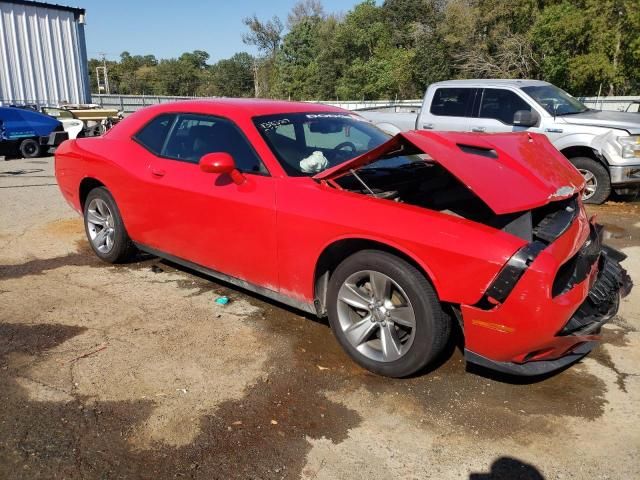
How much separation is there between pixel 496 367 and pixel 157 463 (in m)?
1.76

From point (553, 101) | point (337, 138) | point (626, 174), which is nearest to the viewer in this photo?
point (337, 138)

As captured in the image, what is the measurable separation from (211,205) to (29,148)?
12678mm

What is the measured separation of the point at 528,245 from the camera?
105 inches

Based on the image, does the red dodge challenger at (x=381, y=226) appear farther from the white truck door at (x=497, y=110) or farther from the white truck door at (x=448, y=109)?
the white truck door at (x=448, y=109)


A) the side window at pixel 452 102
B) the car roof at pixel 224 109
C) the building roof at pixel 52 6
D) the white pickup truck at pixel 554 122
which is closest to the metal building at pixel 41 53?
the building roof at pixel 52 6

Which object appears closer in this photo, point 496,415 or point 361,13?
point 496,415

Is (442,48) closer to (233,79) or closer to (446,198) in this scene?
(446,198)

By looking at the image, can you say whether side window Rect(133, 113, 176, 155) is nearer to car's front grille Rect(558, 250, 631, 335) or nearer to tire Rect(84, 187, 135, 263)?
tire Rect(84, 187, 135, 263)

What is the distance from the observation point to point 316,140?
160 inches

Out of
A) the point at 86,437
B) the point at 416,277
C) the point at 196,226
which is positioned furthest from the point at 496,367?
the point at 196,226

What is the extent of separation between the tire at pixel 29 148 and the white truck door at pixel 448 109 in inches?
419

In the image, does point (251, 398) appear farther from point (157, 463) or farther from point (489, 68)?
point (489, 68)

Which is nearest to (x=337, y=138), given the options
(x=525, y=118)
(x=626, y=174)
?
(x=525, y=118)

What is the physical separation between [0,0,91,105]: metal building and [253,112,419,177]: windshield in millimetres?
19774
